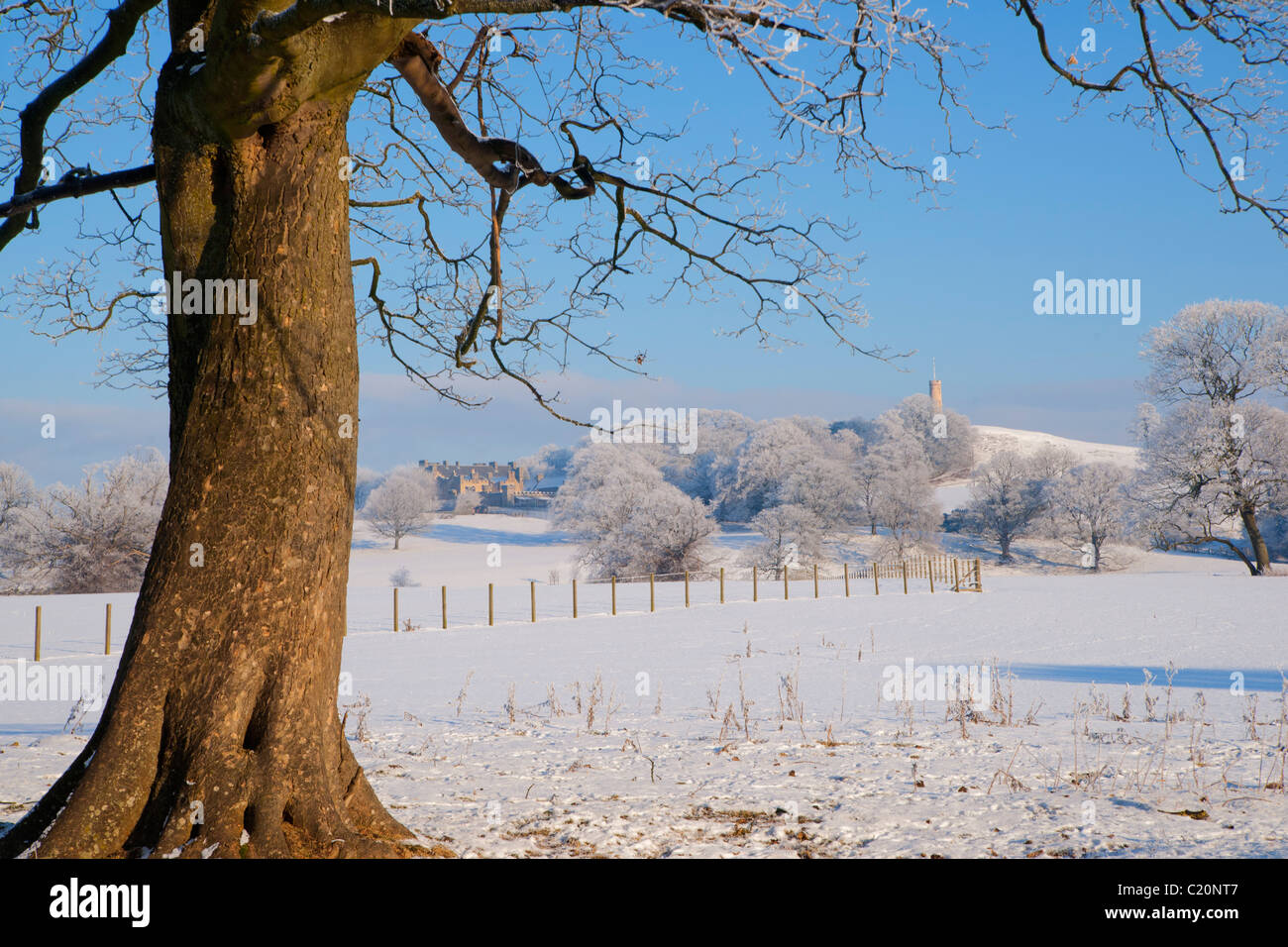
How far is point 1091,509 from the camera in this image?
54688mm

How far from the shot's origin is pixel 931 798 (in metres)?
4.63

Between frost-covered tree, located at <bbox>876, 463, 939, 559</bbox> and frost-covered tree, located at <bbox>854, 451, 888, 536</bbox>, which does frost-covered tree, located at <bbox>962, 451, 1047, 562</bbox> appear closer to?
frost-covered tree, located at <bbox>876, 463, 939, 559</bbox>

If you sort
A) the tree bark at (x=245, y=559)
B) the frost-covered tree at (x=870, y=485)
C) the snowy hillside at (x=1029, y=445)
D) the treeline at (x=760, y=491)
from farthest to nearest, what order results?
the snowy hillside at (x=1029, y=445) → the frost-covered tree at (x=870, y=485) → the treeline at (x=760, y=491) → the tree bark at (x=245, y=559)

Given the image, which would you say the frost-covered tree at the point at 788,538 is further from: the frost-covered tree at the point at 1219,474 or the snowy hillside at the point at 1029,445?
the snowy hillside at the point at 1029,445

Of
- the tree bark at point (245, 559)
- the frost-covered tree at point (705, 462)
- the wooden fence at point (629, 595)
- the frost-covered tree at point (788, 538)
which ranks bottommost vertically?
the wooden fence at point (629, 595)

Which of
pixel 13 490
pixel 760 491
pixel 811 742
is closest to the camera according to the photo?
pixel 811 742

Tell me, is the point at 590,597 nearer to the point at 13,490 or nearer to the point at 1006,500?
the point at 13,490

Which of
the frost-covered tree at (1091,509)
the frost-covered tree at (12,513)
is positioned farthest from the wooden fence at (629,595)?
the frost-covered tree at (12,513)

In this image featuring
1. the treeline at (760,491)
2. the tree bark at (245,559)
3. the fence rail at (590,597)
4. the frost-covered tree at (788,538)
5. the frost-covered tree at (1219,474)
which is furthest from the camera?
the frost-covered tree at (788,538)

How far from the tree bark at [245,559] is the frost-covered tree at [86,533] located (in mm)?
39009

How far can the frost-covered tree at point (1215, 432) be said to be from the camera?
3603 centimetres

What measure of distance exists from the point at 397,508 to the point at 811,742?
6573 centimetres

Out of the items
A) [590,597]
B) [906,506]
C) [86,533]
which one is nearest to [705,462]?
[906,506]
